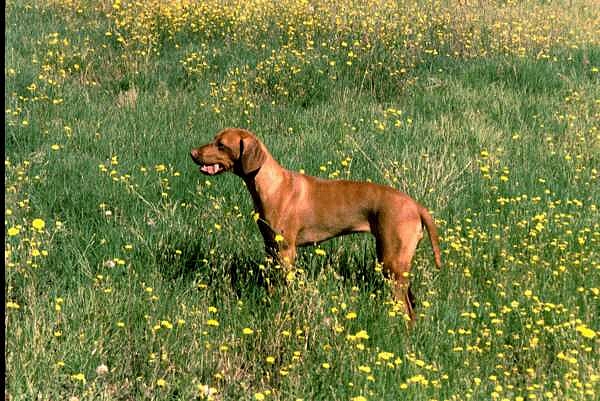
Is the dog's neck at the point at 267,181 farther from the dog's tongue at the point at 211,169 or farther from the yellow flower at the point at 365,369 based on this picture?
the yellow flower at the point at 365,369

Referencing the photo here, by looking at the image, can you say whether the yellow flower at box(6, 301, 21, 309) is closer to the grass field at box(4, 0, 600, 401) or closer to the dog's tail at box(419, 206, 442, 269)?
the grass field at box(4, 0, 600, 401)

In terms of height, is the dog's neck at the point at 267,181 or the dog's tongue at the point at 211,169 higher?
the dog's tongue at the point at 211,169

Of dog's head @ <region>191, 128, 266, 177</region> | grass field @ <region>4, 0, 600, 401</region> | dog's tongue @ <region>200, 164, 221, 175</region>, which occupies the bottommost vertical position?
grass field @ <region>4, 0, 600, 401</region>

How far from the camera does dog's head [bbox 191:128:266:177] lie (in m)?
4.81

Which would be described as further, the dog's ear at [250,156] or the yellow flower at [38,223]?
the dog's ear at [250,156]

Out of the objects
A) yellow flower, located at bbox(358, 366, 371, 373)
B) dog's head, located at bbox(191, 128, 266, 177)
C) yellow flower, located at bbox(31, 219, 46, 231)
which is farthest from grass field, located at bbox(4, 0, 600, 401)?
dog's head, located at bbox(191, 128, 266, 177)

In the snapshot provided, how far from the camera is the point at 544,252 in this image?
207 inches

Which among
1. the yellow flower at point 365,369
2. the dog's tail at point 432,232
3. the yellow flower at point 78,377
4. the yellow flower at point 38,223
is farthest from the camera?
the dog's tail at point 432,232

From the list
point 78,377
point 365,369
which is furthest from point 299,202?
point 78,377

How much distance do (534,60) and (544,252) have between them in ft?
15.5

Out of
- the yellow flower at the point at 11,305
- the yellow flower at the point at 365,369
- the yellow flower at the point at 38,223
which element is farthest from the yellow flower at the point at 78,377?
the yellow flower at the point at 365,369

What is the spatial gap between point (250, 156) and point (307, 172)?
180cm

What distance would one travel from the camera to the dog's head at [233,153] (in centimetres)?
481

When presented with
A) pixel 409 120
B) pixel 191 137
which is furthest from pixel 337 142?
pixel 191 137
